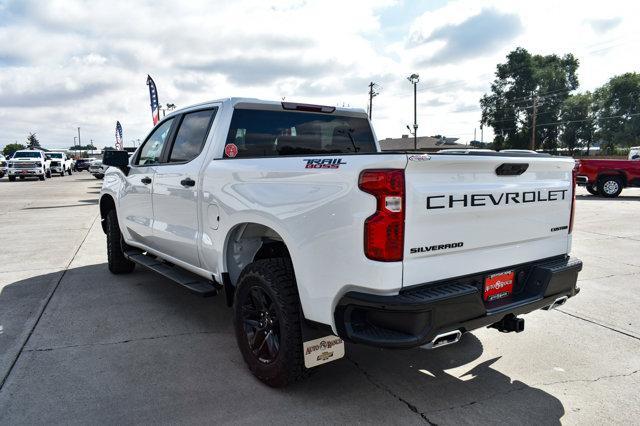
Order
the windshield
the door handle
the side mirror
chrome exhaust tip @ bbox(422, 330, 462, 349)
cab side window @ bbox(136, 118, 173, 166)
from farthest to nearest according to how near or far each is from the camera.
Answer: the windshield
the side mirror
cab side window @ bbox(136, 118, 173, 166)
the door handle
chrome exhaust tip @ bbox(422, 330, 462, 349)

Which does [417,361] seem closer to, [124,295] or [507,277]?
[507,277]

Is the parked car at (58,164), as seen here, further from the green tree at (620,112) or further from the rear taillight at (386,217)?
the green tree at (620,112)

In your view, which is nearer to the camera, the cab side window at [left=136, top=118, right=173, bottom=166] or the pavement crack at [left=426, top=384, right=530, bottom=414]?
the pavement crack at [left=426, top=384, right=530, bottom=414]

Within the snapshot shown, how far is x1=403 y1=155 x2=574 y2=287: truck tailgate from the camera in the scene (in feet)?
8.29

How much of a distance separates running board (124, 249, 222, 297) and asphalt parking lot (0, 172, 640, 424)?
1.40 feet

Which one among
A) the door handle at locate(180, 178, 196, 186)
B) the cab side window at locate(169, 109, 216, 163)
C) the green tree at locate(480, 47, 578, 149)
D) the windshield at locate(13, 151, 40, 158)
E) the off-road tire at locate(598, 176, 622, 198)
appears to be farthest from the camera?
the green tree at locate(480, 47, 578, 149)

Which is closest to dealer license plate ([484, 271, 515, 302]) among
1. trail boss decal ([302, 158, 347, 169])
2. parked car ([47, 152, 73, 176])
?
trail boss decal ([302, 158, 347, 169])

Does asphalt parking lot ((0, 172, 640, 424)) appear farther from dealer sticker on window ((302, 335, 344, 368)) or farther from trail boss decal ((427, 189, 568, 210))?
trail boss decal ((427, 189, 568, 210))

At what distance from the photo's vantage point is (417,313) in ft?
Result: 8.03

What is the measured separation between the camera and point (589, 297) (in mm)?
5266

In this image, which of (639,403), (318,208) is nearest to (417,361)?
(639,403)

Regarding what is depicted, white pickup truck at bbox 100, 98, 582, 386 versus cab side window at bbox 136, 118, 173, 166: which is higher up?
cab side window at bbox 136, 118, 173, 166

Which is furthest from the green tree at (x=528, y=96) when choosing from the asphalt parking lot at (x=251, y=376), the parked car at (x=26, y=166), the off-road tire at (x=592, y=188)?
the asphalt parking lot at (x=251, y=376)

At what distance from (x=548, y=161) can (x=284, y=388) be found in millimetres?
2285
